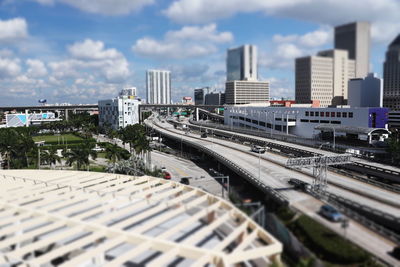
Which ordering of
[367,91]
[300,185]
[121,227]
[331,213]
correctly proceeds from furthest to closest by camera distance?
1. [367,91]
2. [300,185]
3. [331,213]
4. [121,227]

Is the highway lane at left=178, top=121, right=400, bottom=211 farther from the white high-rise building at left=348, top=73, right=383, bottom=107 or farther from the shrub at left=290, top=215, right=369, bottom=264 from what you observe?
the white high-rise building at left=348, top=73, right=383, bottom=107

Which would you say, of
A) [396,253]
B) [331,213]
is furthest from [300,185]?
[396,253]

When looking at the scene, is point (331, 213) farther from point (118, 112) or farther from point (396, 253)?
point (118, 112)

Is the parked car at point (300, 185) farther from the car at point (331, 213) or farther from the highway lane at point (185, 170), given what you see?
the highway lane at point (185, 170)

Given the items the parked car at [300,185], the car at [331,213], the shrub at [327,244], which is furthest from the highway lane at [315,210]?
the shrub at [327,244]

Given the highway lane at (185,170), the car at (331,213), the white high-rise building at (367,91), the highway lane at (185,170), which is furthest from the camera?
the white high-rise building at (367,91)

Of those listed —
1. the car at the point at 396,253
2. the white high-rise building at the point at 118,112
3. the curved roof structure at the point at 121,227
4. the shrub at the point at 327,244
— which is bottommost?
the car at the point at 396,253
